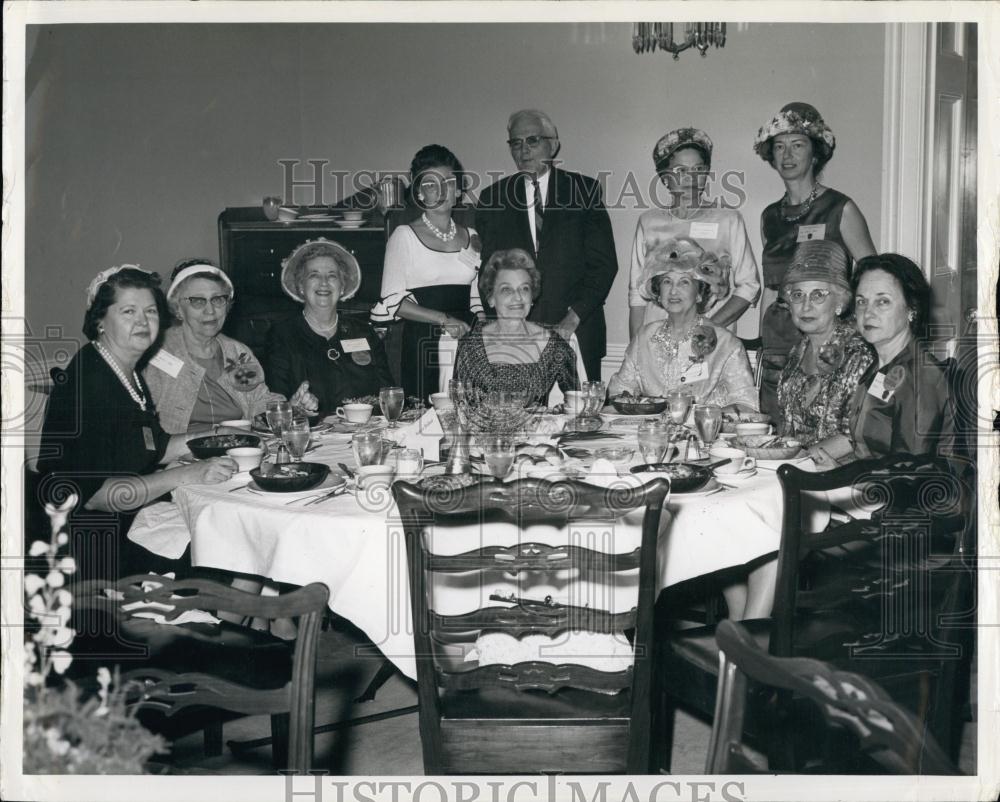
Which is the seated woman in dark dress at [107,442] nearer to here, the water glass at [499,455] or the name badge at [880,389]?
the water glass at [499,455]

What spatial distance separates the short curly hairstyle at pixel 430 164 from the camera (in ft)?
15.4

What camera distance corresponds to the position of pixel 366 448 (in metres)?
2.55

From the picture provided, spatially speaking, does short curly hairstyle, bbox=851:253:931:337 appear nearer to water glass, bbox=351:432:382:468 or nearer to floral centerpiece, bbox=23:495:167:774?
water glass, bbox=351:432:382:468

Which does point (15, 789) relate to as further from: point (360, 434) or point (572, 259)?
point (572, 259)

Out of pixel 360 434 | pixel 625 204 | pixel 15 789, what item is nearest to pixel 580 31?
pixel 625 204

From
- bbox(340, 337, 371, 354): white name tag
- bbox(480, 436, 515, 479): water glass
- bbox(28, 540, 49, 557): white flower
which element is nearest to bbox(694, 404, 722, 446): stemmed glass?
bbox(480, 436, 515, 479): water glass

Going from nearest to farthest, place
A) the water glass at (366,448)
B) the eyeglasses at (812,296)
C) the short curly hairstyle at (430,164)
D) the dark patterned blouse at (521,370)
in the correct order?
the water glass at (366,448)
the eyeglasses at (812,296)
the dark patterned blouse at (521,370)
the short curly hairstyle at (430,164)

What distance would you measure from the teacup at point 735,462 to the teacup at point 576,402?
1.94 ft

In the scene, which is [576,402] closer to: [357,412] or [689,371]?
[357,412]

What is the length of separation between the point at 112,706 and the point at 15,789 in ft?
1.36

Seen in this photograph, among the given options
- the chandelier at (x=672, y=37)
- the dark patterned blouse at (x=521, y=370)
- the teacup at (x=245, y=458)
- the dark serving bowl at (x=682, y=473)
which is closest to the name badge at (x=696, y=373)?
the dark patterned blouse at (x=521, y=370)

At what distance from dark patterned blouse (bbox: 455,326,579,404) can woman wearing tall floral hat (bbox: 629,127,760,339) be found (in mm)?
810

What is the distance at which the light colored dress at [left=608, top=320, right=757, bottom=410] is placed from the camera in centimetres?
395

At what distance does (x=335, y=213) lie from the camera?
15.9ft
